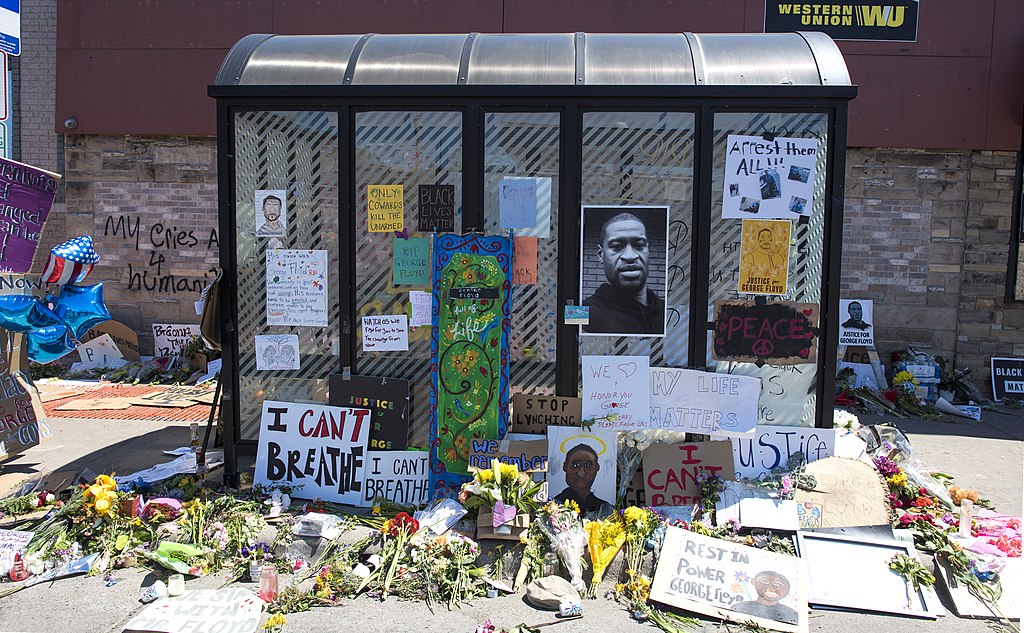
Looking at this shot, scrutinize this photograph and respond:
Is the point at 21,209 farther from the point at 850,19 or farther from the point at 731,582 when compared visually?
the point at 850,19

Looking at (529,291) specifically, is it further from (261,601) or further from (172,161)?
(172,161)

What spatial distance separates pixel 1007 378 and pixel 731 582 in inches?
290

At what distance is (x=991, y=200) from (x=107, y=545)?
10.2 metres

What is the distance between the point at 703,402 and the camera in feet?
16.4

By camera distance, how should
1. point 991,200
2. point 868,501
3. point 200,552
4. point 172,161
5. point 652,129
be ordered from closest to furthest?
point 200,552, point 868,501, point 652,129, point 991,200, point 172,161

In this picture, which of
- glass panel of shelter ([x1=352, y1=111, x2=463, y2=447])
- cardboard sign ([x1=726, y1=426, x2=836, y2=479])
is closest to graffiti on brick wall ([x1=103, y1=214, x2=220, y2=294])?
glass panel of shelter ([x1=352, y1=111, x2=463, y2=447])

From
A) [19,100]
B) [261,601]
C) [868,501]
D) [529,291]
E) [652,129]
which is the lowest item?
[261,601]

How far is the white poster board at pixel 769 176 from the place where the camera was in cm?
491

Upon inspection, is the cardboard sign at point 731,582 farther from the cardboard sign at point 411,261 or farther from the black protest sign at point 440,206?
the black protest sign at point 440,206

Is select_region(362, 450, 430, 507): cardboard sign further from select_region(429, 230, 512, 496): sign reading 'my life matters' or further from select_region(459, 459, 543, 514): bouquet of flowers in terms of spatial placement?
select_region(459, 459, 543, 514): bouquet of flowers

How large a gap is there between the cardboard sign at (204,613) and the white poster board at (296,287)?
202 cm

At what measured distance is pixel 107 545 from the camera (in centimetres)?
439

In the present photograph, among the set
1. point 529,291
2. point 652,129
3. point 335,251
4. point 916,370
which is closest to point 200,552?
point 335,251

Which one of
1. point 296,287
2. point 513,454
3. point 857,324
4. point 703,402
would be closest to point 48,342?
point 296,287
